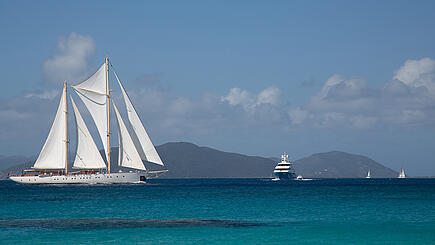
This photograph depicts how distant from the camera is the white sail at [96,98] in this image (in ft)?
353

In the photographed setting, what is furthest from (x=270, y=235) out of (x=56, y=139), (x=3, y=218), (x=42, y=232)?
(x=56, y=139)

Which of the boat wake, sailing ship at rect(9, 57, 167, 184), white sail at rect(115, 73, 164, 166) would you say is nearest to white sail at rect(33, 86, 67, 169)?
sailing ship at rect(9, 57, 167, 184)

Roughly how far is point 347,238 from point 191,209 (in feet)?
68.4

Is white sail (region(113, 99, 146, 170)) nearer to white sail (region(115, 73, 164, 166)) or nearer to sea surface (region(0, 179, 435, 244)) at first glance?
white sail (region(115, 73, 164, 166))

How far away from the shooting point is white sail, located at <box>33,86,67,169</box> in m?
107

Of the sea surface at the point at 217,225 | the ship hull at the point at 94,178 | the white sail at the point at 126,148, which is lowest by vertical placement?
the sea surface at the point at 217,225

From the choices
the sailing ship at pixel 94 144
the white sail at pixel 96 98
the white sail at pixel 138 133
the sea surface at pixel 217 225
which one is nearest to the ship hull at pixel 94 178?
the sailing ship at pixel 94 144

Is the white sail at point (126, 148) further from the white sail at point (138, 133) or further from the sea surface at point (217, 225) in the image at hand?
the sea surface at point (217, 225)

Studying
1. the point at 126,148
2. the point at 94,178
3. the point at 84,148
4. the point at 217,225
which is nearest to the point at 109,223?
the point at 217,225

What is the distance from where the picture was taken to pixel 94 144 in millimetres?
103875

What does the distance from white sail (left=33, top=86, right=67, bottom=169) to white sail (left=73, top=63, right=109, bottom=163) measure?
14.8ft

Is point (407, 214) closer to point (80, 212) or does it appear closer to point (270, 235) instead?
point (270, 235)

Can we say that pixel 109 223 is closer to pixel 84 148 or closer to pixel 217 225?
pixel 217 225

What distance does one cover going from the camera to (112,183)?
111m
